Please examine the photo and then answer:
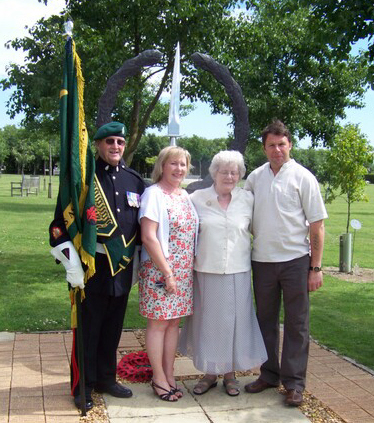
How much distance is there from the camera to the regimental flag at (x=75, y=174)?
3.33 m

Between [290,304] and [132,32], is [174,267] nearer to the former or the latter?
[290,304]

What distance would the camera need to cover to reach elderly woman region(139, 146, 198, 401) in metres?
3.58

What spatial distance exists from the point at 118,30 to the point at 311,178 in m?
6.86

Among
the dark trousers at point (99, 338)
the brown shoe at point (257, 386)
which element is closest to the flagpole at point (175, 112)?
the dark trousers at point (99, 338)

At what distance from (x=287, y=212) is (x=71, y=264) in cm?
150

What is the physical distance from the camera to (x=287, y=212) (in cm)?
370

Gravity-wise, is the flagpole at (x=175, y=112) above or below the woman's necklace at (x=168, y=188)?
above

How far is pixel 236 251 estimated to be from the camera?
3729mm

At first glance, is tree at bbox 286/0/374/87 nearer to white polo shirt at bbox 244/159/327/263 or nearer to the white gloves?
white polo shirt at bbox 244/159/327/263

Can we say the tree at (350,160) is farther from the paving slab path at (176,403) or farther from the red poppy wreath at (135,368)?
the red poppy wreath at (135,368)

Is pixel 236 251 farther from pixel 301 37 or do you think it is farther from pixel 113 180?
pixel 301 37

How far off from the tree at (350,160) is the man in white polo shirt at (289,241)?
676 centimetres

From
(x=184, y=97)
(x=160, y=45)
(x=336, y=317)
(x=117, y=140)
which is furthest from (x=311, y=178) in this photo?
(x=184, y=97)

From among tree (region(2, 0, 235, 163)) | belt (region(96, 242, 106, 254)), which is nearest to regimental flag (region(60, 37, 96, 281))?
belt (region(96, 242, 106, 254))
